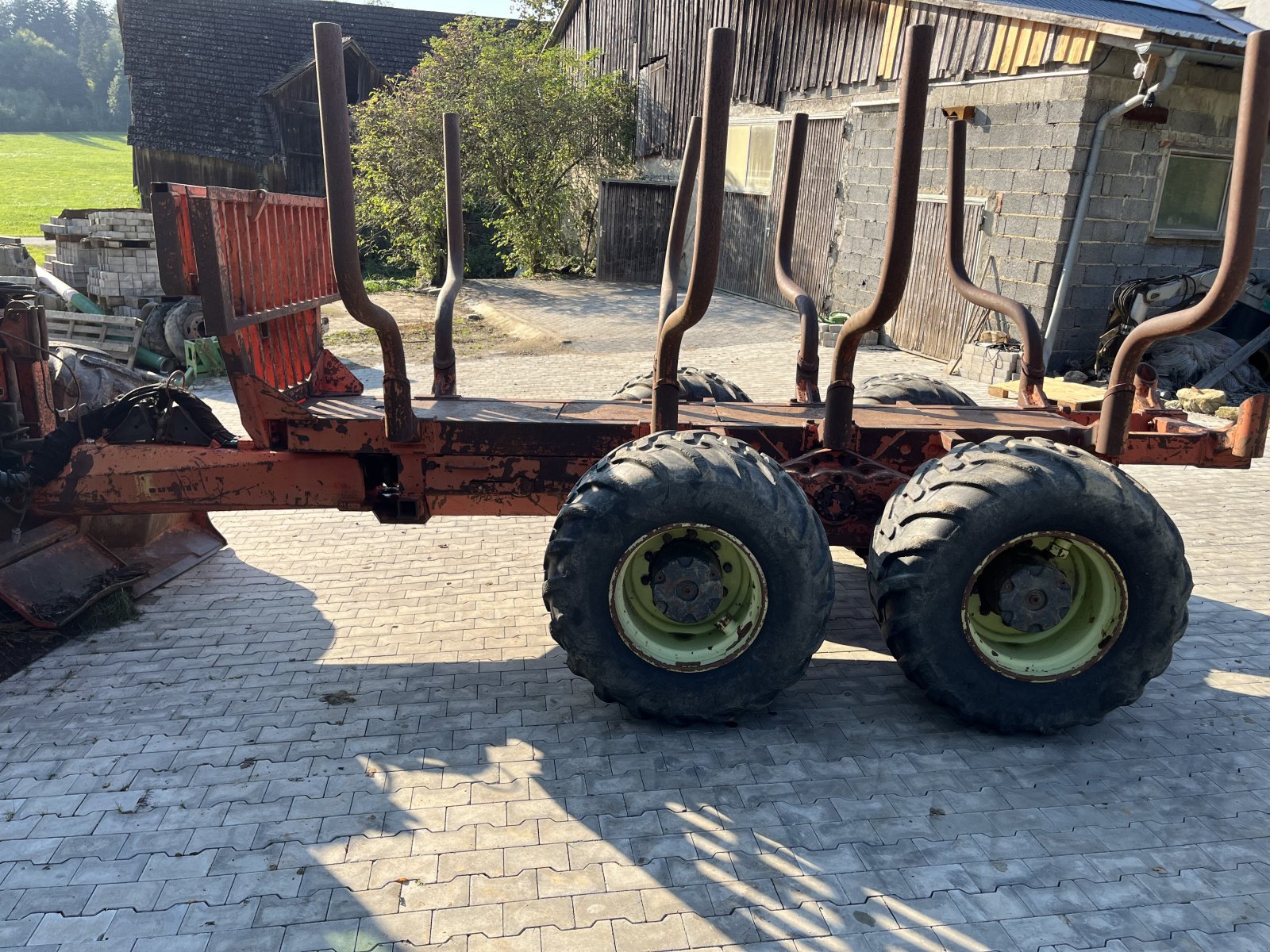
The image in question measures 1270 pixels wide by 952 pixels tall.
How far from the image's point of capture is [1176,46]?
8.44 metres

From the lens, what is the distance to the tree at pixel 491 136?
18531 mm

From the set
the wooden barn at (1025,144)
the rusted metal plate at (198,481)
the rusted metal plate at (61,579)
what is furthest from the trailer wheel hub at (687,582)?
the wooden barn at (1025,144)

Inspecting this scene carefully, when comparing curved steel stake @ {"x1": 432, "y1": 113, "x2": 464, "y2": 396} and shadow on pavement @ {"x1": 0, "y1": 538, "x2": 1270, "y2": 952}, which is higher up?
curved steel stake @ {"x1": 432, "y1": 113, "x2": 464, "y2": 396}

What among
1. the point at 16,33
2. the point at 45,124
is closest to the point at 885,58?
the point at 45,124

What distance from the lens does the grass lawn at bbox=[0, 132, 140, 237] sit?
1329 inches

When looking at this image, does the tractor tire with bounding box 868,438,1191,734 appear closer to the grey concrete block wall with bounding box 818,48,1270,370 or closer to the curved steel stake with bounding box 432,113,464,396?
the curved steel stake with bounding box 432,113,464,396

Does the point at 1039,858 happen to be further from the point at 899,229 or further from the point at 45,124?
the point at 45,124

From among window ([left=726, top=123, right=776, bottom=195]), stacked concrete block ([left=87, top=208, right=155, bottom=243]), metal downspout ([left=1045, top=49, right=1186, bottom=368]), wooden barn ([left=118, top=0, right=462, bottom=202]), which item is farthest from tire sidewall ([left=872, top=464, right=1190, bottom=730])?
wooden barn ([left=118, top=0, right=462, bottom=202])

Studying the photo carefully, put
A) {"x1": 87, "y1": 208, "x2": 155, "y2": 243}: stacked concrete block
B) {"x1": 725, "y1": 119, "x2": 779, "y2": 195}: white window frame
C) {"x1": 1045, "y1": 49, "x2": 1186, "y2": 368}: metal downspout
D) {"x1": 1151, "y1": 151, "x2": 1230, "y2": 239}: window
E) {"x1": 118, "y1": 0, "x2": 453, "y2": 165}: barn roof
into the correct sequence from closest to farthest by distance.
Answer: {"x1": 1045, "y1": 49, "x2": 1186, "y2": 368}: metal downspout
{"x1": 1151, "y1": 151, "x2": 1230, "y2": 239}: window
{"x1": 87, "y1": 208, "x2": 155, "y2": 243}: stacked concrete block
{"x1": 725, "y1": 119, "x2": 779, "y2": 195}: white window frame
{"x1": 118, "y1": 0, "x2": 453, "y2": 165}: barn roof

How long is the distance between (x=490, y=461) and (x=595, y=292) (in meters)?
14.2

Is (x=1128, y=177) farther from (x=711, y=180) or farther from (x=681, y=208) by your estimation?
(x=711, y=180)

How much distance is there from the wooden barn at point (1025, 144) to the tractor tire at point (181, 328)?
337 inches

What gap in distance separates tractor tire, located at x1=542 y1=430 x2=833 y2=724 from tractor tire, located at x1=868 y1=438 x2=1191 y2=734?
354mm

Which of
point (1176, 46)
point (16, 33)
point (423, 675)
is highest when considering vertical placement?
point (16, 33)
